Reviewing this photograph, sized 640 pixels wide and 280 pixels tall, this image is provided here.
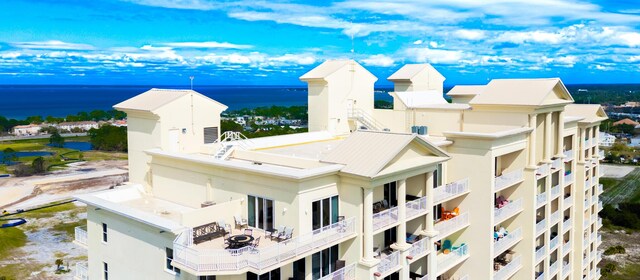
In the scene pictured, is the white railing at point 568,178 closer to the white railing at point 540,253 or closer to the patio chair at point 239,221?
the white railing at point 540,253

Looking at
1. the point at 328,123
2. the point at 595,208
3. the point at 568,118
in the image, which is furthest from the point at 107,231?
the point at 595,208

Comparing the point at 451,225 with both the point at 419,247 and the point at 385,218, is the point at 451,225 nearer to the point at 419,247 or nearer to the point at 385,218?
the point at 419,247

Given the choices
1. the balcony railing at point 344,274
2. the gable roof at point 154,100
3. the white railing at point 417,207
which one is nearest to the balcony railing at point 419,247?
the white railing at point 417,207

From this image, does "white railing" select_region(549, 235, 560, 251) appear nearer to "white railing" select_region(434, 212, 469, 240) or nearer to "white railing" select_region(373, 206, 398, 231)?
"white railing" select_region(434, 212, 469, 240)

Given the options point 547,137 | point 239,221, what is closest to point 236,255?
point 239,221

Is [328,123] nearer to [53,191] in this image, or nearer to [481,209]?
[481,209]

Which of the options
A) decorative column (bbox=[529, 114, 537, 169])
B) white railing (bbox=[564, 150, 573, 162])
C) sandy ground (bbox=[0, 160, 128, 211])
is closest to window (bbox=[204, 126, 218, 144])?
decorative column (bbox=[529, 114, 537, 169])
